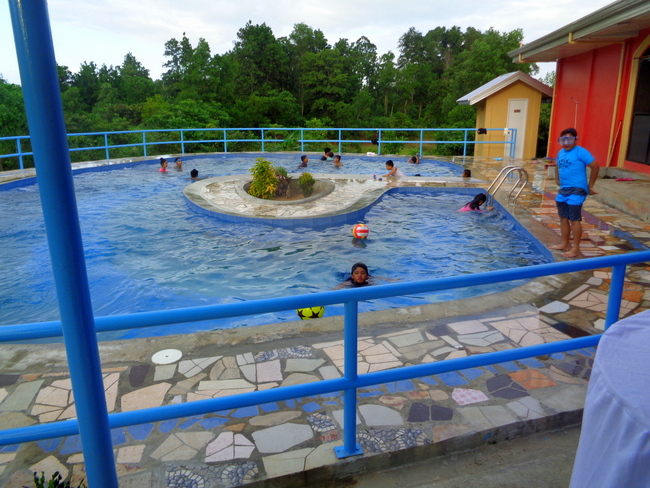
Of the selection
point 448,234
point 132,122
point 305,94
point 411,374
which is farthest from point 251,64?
point 411,374

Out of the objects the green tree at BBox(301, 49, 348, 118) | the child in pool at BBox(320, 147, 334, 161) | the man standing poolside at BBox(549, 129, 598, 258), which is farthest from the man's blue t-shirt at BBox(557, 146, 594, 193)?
the green tree at BBox(301, 49, 348, 118)

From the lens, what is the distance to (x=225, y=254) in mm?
8773

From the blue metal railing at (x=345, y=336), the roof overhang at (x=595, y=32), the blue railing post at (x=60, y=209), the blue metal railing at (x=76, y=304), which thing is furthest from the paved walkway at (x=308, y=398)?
the roof overhang at (x=595, y=32)

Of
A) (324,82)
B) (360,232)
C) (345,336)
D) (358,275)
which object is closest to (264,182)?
(360,232)

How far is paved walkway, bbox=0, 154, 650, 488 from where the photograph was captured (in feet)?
8.92

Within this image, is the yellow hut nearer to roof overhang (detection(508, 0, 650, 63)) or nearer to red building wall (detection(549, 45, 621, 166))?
red building wall (detection(549, 45, 621, 166))

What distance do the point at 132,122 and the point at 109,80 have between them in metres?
9.57

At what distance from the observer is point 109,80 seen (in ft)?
→ 149

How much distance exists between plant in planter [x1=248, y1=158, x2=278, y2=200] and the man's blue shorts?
722 cm

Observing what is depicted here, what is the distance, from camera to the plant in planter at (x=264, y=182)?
1239 centimetres

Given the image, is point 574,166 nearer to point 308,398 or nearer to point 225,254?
point 308,398

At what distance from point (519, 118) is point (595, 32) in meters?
9.25

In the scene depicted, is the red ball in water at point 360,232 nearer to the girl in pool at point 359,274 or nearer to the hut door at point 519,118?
the girl in pool at point 359,274

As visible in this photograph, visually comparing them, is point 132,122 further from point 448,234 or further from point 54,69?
point 54,69
